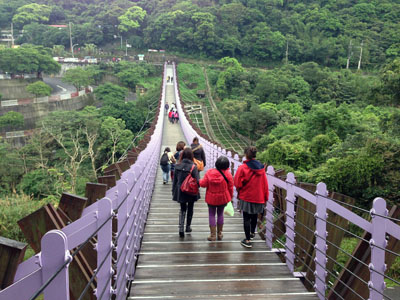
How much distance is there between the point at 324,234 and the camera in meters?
2.47

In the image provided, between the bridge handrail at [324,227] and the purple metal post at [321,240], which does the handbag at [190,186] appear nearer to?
the bridge handrail at [324,227]

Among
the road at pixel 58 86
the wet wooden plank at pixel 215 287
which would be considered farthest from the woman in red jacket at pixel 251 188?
the road at pixel 58 86

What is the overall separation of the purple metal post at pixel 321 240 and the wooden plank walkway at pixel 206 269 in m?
0.11

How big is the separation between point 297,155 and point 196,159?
4.89 m

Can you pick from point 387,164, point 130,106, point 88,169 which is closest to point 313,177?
point 387,164

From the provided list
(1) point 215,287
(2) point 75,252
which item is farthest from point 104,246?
(1) point 215,287

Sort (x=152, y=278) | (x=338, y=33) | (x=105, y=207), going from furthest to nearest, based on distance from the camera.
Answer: (x=338, y=33)
(x=152, y=278)
(x=105, y=207)

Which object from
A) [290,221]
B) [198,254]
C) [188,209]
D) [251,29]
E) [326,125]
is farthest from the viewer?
[251,29]

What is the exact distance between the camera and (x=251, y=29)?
→ 168ft

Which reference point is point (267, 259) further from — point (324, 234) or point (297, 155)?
point (297, 155)

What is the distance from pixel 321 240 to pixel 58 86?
147ft

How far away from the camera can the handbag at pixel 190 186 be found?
3715 mm

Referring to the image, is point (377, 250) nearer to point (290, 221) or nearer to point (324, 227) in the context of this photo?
point (324, 227)

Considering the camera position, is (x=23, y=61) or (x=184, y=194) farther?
(x=23, y=61)
